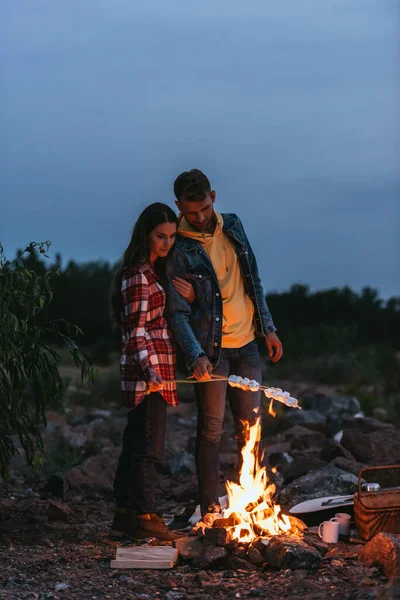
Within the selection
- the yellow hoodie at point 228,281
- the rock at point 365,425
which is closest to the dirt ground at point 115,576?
the yellow hoodie at point 228,281

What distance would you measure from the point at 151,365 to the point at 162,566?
104 cm

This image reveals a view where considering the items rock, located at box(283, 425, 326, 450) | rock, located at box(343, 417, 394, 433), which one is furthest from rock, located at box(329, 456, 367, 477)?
rock, located at box(343, 417, 394, 433)

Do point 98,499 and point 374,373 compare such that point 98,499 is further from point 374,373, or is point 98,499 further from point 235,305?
point 374,373

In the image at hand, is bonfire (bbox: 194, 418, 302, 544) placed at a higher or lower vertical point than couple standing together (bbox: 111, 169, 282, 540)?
lower

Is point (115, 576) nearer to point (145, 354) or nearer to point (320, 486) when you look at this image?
point (145, 354)

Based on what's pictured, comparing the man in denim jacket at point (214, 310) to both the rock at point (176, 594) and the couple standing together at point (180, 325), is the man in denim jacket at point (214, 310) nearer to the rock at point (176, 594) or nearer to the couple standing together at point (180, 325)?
the couple standing together at point (180, 325)

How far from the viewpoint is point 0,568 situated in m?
4.70

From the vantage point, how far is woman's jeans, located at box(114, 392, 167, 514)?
5184 mm

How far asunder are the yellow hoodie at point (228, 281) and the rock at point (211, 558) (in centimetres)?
111

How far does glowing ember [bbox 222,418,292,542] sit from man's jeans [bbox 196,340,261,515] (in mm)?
87

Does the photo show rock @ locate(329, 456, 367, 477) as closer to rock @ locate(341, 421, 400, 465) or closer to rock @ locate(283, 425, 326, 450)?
rock @ locate(341, 421, 400, 465)

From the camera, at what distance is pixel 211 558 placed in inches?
187

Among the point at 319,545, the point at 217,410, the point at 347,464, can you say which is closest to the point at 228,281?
the point at 217,410

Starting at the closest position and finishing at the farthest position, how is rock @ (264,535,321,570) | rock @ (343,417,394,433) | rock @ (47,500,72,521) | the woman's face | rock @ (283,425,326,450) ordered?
rock @ (264,535,321,570) < the woman's face < rock @ (47,500,72,521) < rock @ (283,425,326,450) < rock @ (343,417,394,433)
